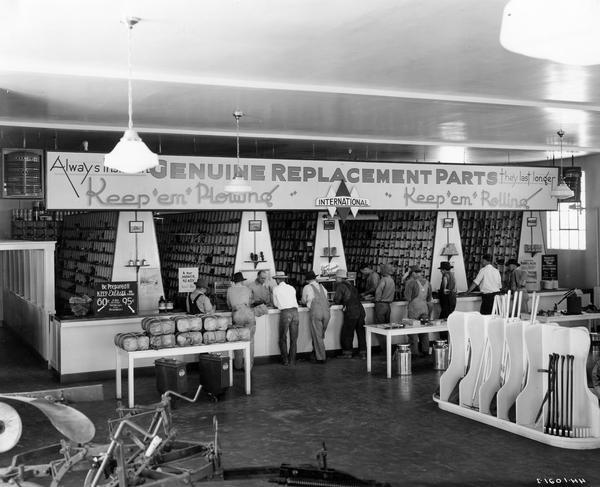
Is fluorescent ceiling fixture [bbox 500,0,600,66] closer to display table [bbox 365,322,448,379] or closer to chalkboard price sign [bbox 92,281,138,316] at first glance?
display table [bbox 365,322,448,379]

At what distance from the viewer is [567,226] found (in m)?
17.8

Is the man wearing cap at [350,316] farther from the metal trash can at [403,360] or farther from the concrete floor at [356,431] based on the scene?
the metal trash can at [403,360]

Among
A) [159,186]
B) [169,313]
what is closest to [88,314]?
[169,313]

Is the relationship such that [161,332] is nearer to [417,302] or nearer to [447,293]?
[417,302]

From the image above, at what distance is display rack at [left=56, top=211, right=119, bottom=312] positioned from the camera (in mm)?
14930

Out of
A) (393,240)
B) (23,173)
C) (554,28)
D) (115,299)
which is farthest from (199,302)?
(554,28)

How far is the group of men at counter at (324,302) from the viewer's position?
462 inches

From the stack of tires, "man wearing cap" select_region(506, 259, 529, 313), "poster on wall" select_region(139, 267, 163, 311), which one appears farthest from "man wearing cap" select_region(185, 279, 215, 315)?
"man wearing cap" select_region(506, 259, 529, 313)

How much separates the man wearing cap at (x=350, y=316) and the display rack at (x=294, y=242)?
1.78 metres

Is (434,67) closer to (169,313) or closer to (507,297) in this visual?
(507,297)

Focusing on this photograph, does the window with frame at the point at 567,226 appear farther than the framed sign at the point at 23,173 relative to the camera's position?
Yes

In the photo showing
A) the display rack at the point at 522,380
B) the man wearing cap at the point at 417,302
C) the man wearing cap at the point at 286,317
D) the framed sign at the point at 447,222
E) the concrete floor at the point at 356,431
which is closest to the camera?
the concrete floor at the point at 356,431

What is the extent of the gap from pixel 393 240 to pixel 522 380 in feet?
29.6

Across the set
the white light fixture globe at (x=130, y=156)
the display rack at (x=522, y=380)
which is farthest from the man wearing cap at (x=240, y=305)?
the white light fixture globe at (x=130, y=156)
